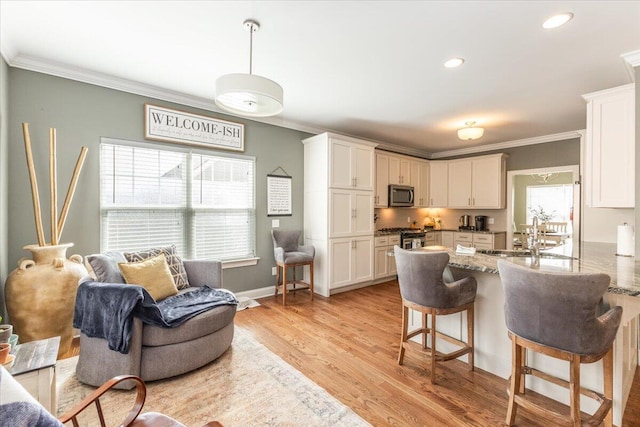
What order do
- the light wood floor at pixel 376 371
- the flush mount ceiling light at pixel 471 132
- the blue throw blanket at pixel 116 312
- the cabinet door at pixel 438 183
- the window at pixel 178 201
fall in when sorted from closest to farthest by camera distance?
1. the light wood floor at pixel 376 371
2. the blue throw blanket at pixel 116 312
3. the window at pixel 178 201
4. the flush mount ceiling light at pixel 471 132
5. the cabinet door at pixel 438 183

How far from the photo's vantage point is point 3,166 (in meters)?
2.48

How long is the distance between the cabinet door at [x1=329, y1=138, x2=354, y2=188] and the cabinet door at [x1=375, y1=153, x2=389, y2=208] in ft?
3.54

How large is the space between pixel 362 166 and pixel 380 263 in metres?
1.76

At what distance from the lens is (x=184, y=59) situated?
2.71 metres

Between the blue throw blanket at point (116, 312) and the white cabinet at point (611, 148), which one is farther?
the white cabinet at point (611, 148)

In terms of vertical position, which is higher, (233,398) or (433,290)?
(433,290)

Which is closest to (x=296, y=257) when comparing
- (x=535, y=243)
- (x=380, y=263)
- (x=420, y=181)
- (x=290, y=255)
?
(x=290, y=255)

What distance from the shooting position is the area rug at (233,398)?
179 centimetres

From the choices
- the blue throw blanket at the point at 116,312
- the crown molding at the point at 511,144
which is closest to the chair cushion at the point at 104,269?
the blue throw blanket at the point at 116,312

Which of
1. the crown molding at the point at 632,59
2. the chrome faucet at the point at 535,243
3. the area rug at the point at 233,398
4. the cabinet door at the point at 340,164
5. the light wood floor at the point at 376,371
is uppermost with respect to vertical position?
the crown molding at the point at 632,59

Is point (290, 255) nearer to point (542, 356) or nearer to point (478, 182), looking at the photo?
point (542, 356)

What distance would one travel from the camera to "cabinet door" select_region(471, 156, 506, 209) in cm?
562

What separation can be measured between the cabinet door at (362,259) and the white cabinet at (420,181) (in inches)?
77.1

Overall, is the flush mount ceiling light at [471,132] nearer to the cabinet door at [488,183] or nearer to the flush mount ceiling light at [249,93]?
the cabinet door at [488,183]
